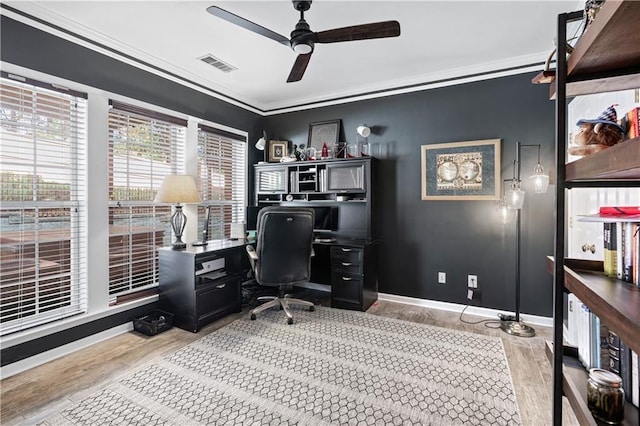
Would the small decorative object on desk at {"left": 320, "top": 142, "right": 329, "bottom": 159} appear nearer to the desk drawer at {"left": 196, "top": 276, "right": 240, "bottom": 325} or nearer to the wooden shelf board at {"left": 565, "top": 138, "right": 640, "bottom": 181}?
the desk drawer at {"left": 196, "top": 276, "right": 240, "bottom": 325}

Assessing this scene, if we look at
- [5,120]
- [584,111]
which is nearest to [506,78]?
[584,111]

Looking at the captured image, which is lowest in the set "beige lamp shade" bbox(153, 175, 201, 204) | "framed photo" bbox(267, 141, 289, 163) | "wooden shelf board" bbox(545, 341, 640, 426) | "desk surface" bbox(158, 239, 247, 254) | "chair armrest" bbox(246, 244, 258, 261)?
"wooden shelf board" bbox(545, 341, 640, 426)

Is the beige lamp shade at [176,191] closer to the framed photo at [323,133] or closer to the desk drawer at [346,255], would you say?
the desk drawer at [346,255]

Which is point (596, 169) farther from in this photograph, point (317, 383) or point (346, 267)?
point (346, 267)

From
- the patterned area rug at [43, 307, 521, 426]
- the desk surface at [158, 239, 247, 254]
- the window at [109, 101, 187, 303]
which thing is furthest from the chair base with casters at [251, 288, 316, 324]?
the window at [109, 101, 187, 303]

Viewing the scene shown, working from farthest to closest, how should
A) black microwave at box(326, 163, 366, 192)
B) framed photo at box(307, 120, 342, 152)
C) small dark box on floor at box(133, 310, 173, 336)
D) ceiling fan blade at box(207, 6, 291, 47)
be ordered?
framed photo at box(307, 120, 342, 152) < black microwave at box(326, 163, 366, 192) < small dark box on floor at box(133, 310, 173, 336) < ceiling fan blade at box(207, 6, 291, 47)

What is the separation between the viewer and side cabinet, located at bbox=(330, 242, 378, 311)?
341 centimetres

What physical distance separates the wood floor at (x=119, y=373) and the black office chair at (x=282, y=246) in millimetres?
693

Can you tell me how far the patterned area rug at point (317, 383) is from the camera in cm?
174

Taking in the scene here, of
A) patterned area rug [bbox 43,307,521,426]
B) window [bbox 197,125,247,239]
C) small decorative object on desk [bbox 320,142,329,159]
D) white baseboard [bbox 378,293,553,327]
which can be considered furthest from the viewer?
small decorative object on desk [bbox 320,142,329,159]

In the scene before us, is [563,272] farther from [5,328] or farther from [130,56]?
[130,56]

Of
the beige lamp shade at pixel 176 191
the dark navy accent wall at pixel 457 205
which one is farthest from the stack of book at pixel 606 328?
the beige lamp shade at pixel 176 191

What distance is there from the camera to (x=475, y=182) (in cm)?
332

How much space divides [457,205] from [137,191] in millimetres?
3399
